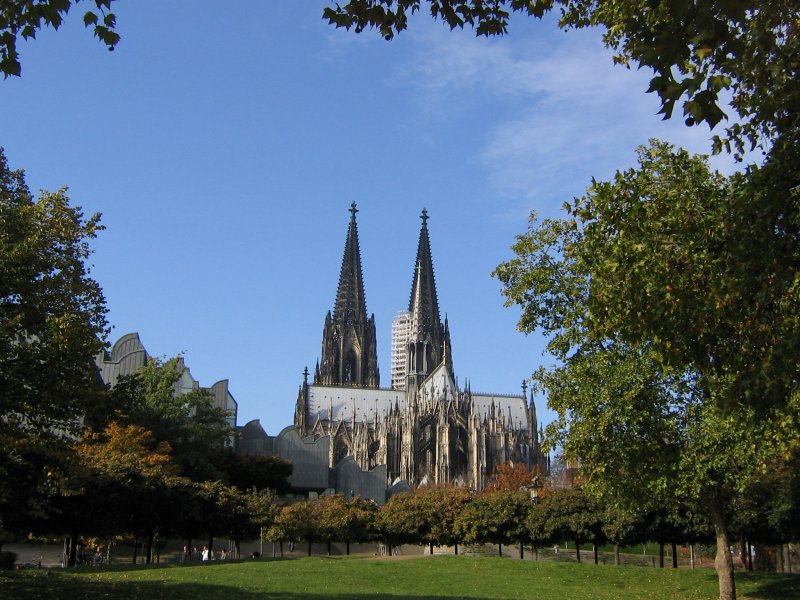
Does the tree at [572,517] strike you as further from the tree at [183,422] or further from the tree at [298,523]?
the tree at [183,422]

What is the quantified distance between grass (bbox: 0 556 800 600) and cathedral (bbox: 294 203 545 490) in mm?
62301

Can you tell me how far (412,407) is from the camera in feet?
353

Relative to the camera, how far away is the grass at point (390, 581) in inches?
712

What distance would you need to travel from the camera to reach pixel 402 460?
343ft

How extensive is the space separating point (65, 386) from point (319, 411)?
98.9 metres

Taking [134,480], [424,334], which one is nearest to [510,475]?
[424,334]

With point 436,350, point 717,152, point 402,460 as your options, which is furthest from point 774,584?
point 436,350

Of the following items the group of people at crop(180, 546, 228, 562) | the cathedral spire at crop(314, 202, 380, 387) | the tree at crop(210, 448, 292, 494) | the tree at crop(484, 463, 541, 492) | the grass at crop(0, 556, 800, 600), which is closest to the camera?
the grass at crop(0, 556, 800, 600)

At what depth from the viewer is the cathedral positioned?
105062mm

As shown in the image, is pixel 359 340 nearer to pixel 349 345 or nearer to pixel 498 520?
pixel 349 345

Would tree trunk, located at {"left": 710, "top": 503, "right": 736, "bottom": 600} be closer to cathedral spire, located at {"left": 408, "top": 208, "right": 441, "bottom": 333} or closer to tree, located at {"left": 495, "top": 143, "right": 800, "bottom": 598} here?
tree, located at {"left": 495, "top": 143, "right": 800, "bottom": 598}

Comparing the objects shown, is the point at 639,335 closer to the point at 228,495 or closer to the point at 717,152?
the point at 717,152

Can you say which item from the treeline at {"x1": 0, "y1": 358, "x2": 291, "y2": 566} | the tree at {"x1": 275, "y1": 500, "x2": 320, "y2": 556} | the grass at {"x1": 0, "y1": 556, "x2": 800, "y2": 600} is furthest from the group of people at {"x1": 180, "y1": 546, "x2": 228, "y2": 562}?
the grass at {"x1": 0, "y1": 556, "x2": 800, "y2": 600}

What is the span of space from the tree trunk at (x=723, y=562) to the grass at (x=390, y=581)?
1.86 m
